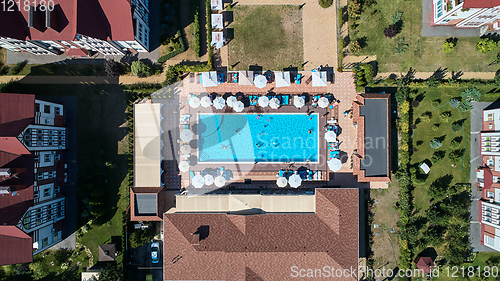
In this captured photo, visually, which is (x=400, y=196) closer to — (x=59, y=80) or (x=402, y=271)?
(x=402, y=271)

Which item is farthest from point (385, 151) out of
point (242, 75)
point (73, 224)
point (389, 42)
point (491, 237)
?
point (73, 224)

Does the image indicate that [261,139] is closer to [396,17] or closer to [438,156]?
[438,156]

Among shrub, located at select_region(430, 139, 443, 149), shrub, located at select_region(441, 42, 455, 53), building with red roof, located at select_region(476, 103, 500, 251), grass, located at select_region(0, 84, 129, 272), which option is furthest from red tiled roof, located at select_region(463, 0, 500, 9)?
grass, located at select_region(0, 84, 129, 272)

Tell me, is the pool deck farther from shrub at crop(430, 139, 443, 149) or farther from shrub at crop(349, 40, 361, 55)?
shrub at crop(430, 139, 443, 149)

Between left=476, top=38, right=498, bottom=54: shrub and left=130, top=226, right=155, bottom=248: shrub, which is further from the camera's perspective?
left=476, top=38, right=498, bottom=54: shrub

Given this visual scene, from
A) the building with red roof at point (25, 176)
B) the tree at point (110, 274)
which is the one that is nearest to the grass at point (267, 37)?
the building with red roof at point (25, 176)

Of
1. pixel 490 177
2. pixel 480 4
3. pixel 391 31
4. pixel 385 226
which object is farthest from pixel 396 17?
pixel 385 226
